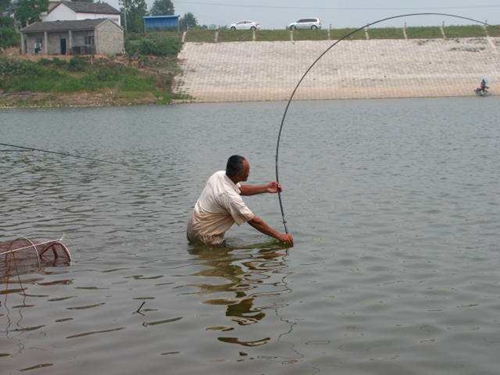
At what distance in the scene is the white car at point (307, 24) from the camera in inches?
2835

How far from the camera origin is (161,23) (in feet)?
241

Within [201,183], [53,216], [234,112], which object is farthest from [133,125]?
[53,216]

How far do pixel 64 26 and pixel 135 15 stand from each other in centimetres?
1568

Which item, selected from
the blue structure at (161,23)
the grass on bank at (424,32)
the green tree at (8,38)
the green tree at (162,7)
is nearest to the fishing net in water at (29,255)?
the grass on bank at (424,32)

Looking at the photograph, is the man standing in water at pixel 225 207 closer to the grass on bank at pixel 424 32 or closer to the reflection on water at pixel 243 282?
the reflection on water at pixel 243 282

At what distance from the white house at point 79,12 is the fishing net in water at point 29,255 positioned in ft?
209

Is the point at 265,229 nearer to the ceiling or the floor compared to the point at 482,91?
nearer to the floor

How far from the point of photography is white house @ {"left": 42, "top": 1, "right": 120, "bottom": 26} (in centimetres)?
7125

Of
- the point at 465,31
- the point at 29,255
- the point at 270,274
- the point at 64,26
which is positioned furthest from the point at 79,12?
the point at 270,274

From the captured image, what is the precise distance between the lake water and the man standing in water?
0.28 m

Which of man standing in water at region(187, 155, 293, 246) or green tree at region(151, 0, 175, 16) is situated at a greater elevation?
green tree at region(151, 0, 175, 16)

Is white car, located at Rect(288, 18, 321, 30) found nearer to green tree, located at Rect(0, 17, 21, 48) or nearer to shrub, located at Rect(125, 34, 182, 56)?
shrub, located at Rect(125, 34, 182, 56)

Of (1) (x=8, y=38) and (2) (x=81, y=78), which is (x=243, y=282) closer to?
(2) (x=81, y=78)

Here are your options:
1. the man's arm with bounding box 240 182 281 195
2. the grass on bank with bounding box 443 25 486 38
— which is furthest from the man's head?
the grass on bank with bounding box 443 25 486 38
